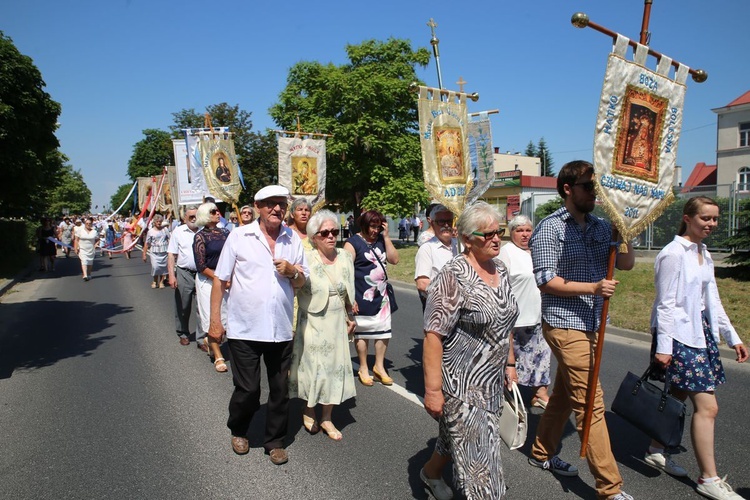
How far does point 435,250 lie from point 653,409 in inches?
92.5

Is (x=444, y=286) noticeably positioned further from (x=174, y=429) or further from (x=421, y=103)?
(x=421, y=103)

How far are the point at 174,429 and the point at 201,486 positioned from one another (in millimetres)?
1150

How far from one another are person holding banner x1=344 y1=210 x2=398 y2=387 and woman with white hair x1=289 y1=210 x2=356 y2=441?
44.7 inches

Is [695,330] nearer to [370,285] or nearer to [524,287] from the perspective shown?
[524,287]

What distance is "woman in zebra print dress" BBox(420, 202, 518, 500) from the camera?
2807 mm

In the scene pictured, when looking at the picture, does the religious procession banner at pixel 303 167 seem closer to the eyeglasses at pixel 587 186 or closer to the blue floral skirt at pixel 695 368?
the eyeglasses at pixel 587 186

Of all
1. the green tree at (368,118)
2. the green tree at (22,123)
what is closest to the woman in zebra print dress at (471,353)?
the green tree at (22,123)

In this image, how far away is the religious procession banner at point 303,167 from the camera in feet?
30.0

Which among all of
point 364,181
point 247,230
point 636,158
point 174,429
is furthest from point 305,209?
point 364,181

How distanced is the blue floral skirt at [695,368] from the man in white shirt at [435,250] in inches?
86.0

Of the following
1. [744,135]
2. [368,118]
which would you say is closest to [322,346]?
[368,118]

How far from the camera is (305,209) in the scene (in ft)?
18.3

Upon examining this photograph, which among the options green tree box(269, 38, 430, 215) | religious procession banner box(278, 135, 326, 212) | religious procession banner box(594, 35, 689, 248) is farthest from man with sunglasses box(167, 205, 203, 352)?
green tree box(269, 38, 430, 215)

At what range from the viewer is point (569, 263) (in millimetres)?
3449
